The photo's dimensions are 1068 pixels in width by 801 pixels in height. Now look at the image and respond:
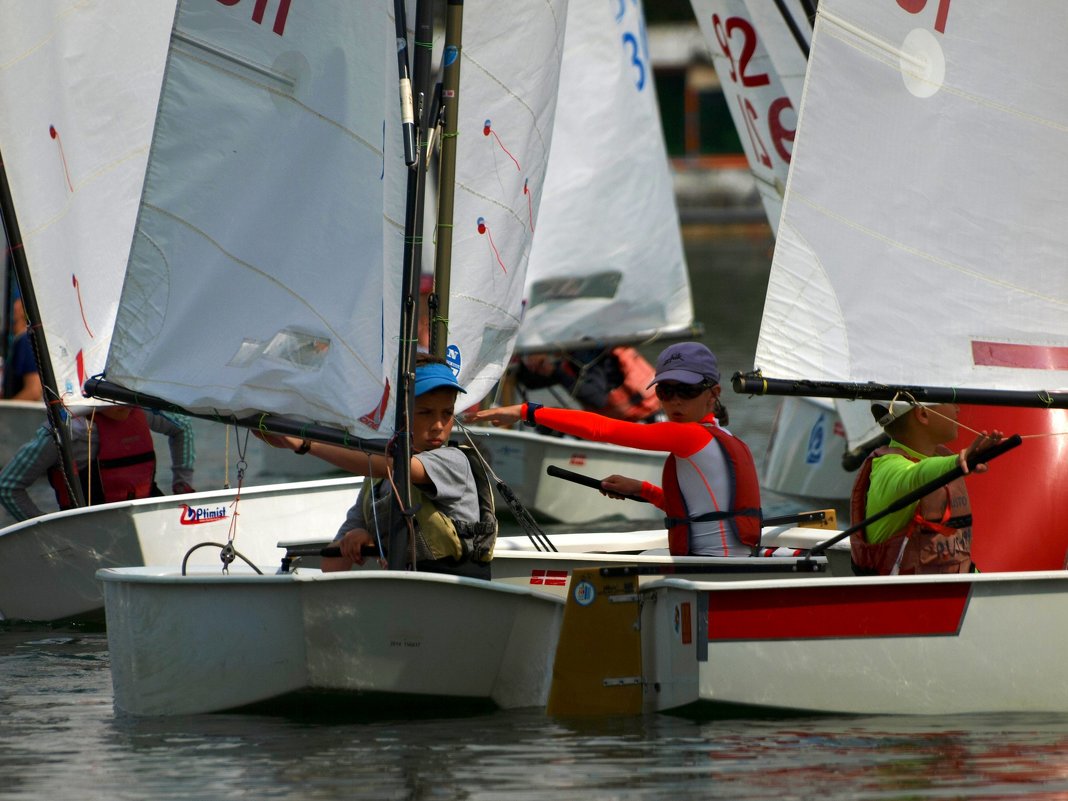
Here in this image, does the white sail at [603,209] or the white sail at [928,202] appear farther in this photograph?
the white sail at [603,209]

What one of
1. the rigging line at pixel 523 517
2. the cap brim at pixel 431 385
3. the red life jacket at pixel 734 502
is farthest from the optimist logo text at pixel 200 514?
the cap brim at pixel 431 385

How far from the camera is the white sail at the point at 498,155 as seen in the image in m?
7.07

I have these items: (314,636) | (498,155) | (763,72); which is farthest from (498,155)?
(763,72)

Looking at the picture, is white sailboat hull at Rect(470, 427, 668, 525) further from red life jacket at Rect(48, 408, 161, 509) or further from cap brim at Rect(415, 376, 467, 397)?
cap brim at Rect(415, 376, 467, 397)

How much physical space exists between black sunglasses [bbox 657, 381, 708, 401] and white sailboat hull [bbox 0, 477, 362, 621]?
2.27 meters

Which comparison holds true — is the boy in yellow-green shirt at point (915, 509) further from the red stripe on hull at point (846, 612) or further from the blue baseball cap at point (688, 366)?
the blue baseball cap at point (688, 366)

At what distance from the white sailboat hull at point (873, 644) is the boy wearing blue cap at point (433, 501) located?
22.2 inches

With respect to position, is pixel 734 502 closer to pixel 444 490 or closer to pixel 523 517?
pixel 523 517

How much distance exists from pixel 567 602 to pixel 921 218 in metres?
1.61

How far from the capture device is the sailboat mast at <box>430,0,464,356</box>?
5928 mm

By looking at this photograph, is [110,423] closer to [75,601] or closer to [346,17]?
[75,601]

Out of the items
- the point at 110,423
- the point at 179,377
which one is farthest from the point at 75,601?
the point at 179,377

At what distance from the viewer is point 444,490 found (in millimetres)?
5273

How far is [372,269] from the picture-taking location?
5.44 meters
